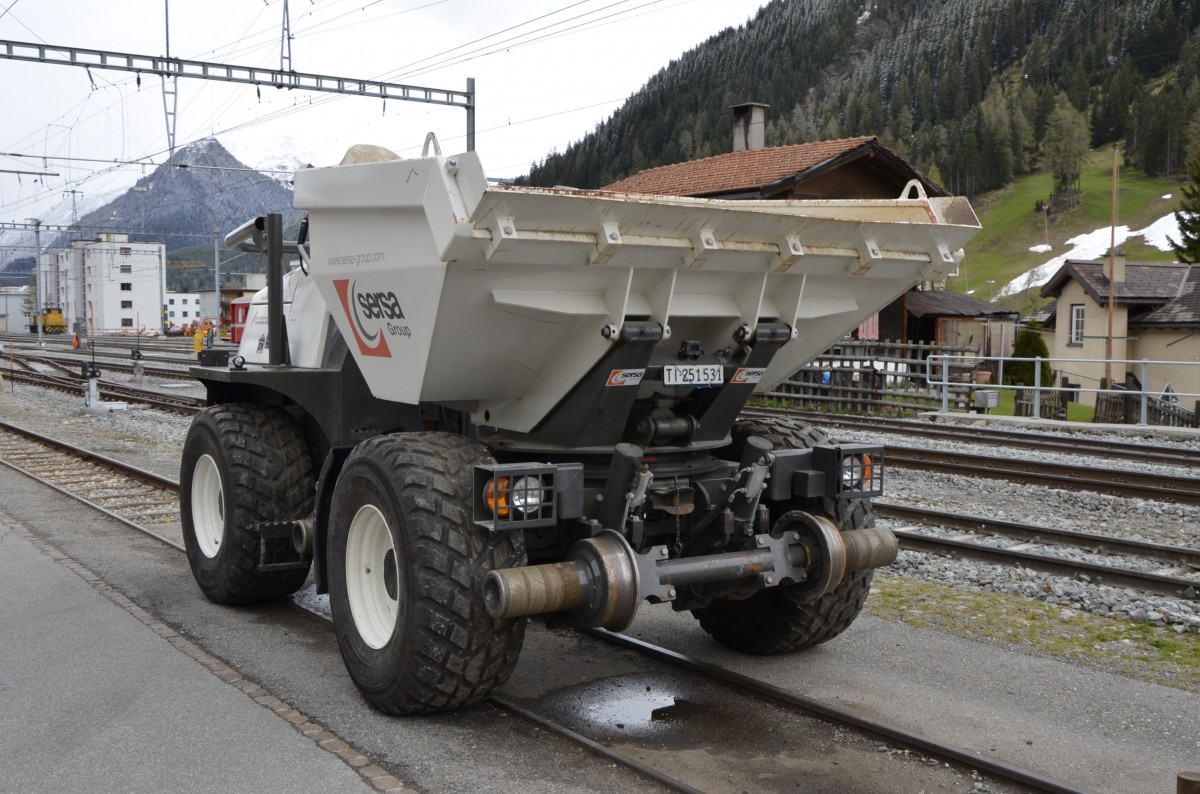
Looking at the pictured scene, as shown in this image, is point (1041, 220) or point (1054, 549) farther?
point (1041, 220)

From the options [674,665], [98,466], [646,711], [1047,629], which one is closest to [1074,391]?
[1047,629]

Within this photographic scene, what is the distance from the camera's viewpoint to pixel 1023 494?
1288cm

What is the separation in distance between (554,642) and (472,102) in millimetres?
18800

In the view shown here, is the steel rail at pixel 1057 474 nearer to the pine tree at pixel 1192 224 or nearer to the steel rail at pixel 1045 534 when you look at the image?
the steel rail at pixel 1045 534

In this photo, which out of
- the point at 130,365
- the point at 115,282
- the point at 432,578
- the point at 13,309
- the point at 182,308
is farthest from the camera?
the point at 182,308

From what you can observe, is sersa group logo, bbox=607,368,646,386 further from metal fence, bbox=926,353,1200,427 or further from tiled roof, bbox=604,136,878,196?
tiled roof, bbox=604,136,878,196

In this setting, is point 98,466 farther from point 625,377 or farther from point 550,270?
point 550,270

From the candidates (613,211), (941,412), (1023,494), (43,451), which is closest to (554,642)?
(613,211)

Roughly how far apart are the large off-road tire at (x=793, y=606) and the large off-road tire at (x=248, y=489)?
281 cm

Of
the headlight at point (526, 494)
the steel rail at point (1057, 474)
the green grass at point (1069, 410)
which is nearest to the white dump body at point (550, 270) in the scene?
the headlight at point (526, 494)

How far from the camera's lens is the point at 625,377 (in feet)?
17.2

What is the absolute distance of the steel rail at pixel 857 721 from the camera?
180 inches

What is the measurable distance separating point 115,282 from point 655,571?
371 feet

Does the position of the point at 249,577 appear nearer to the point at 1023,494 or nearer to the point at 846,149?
the point at 1023,494
